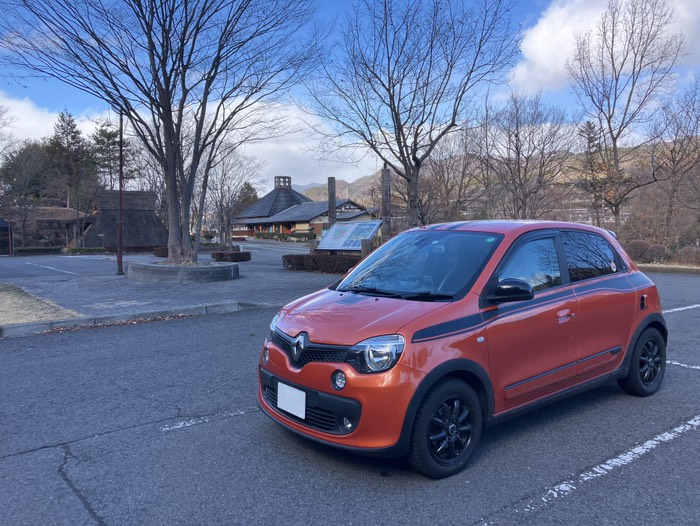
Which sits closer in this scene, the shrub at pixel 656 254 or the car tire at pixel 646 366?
the car tire at pixel 646 366

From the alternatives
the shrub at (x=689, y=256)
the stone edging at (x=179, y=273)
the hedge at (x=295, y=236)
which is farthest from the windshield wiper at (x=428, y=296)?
the hedge at (x=295, y=236)

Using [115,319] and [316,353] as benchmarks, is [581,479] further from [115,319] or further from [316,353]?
[115,319]

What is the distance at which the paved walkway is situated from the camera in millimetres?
9188

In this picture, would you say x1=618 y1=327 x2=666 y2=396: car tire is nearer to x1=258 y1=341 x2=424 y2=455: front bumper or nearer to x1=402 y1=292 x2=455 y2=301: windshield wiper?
x1=402 y1=292 x2=455 y2=301: windshield wiper

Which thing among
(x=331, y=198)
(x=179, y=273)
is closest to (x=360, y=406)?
(x=179, y=273)

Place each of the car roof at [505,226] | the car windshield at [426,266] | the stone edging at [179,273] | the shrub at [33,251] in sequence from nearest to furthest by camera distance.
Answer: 1. the car windshield at [426,266]
2. the car roof at [505,226]
3. the stone edging at [179,273]
4. the shrub at [33,251]

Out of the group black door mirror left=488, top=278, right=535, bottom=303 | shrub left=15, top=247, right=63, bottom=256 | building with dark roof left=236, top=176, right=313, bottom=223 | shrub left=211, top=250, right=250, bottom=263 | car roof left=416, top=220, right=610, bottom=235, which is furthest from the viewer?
building with dark roof left=236, top=176, right=313, bottom=223

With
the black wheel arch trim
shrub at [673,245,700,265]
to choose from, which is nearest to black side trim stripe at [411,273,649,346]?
the black wheel arch trim

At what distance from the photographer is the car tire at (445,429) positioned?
3.12 metres

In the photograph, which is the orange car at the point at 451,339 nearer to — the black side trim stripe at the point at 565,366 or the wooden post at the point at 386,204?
the black side trim stripe at the point at 565,366

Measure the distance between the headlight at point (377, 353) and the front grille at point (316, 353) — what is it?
8 centimetres

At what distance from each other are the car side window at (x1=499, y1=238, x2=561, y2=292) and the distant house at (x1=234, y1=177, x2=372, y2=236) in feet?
175

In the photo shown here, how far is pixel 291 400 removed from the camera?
134 inches

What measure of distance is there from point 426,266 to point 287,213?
6876 centimetres
